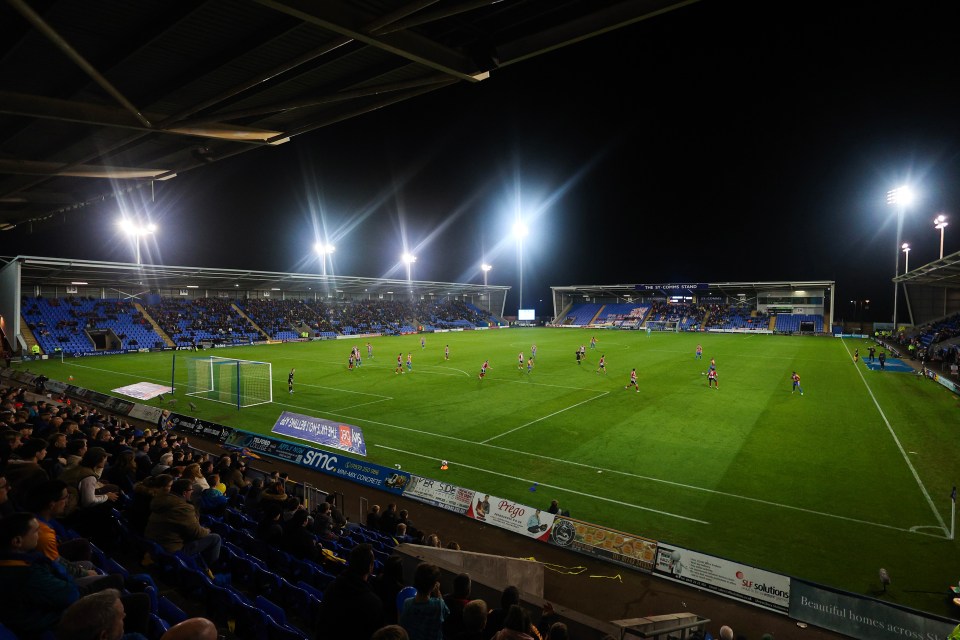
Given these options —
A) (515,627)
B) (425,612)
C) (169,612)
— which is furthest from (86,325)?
(515,627)

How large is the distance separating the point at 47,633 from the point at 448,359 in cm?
3934

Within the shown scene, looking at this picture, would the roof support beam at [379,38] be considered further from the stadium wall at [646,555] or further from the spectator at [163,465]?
the stadium wall at [646,555]

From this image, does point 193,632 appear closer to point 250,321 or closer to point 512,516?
point 512,516

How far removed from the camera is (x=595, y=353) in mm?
47719

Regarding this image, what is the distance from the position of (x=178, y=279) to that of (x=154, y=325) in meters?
5.73

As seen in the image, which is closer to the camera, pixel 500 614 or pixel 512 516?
pixel 500 614

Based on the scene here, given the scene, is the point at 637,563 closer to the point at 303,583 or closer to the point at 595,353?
the point at 303,583

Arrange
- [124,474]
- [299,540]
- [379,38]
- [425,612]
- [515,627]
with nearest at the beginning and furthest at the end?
1. [515,627]
2. [425,612]
3. [299,540]
4. [379,38]
5. [124,474]

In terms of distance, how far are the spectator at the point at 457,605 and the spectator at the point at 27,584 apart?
3.10m

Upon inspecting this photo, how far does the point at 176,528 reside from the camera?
6484 millimetres

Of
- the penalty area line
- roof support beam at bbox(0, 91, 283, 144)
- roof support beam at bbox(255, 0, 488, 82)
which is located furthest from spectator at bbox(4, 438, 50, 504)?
the penalty area line

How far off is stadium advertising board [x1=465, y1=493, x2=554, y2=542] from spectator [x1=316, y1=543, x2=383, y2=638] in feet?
26.6

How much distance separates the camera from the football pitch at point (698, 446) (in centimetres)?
1156

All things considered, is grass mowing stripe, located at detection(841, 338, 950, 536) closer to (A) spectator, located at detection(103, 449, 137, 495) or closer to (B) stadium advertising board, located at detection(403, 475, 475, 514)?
(B) stadium advertising board, located at detection(403, 475, 475, 514)
